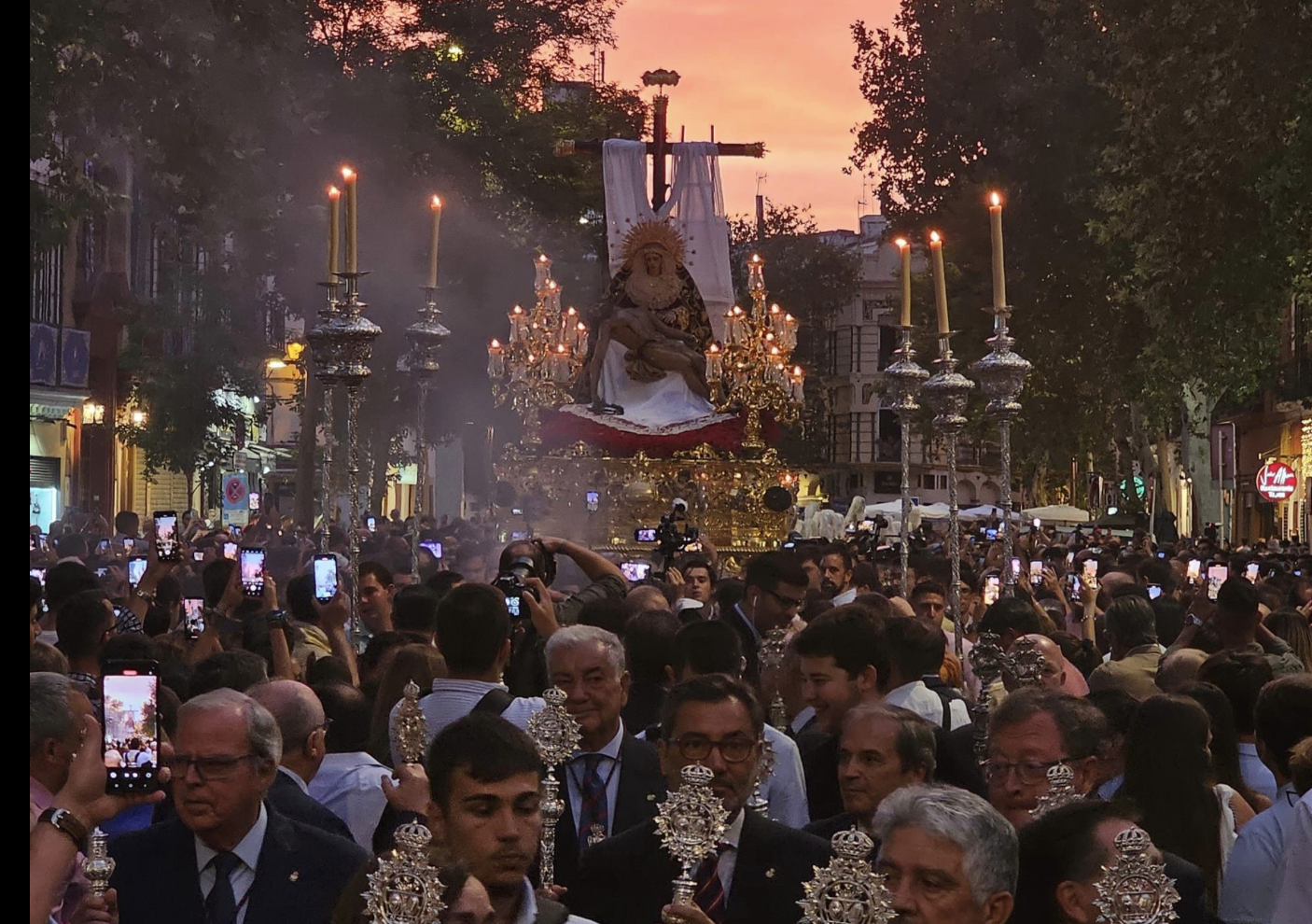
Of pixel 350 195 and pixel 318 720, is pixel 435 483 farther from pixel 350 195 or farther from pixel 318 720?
pixel 318 720

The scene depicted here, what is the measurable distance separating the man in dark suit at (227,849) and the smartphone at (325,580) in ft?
16.5

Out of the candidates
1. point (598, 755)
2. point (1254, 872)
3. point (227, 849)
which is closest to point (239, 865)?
point (227, 849)

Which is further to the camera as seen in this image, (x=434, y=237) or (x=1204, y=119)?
(x=1204, y=119)

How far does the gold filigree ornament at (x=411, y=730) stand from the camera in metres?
6.23

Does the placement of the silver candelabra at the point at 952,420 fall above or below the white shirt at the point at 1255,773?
above

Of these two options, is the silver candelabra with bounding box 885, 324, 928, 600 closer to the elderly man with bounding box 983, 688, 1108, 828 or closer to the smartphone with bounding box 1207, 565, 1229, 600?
the smartphone with bounding box 1207, 565, 1229, 600

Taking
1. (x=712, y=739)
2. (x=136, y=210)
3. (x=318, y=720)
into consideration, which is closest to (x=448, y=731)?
(x=712, y=739)

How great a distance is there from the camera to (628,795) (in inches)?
270

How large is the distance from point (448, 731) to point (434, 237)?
824 centimetres

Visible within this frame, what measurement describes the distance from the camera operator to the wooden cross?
19.6 metres

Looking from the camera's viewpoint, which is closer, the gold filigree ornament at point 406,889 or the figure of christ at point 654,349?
the gold filigree ornament at point 406,889

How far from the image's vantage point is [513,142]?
4006 centimetres

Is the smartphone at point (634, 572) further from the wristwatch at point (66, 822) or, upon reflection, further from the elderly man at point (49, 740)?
the wristwatch at point (66, 822)

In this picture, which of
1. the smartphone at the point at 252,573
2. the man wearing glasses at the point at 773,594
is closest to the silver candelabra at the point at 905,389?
the man wearing glasses at the point at 773,594
